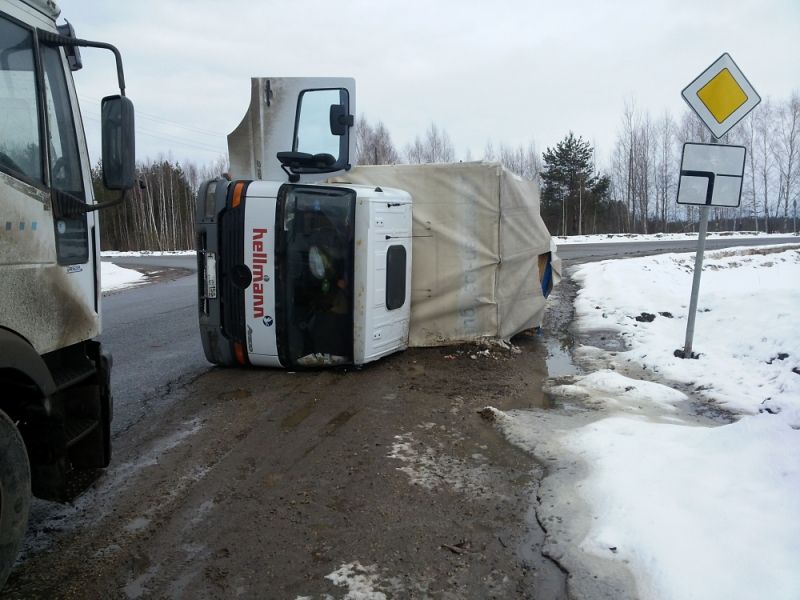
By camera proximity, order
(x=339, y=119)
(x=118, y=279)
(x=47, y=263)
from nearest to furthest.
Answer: (x=47, y=263), (x=339, y=119), (x=118, y=279)

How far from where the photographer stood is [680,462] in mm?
3787

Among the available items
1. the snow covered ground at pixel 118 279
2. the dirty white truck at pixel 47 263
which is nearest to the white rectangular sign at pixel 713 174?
the dirty white truck at pixel 47 263

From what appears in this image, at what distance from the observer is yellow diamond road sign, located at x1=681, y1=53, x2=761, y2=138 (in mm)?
6719

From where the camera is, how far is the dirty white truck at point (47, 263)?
2504 mm

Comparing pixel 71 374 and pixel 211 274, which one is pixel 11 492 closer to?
pixel 71 374

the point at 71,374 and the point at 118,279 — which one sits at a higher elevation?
the point at 71,374

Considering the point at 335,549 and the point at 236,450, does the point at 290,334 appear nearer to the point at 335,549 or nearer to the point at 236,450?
the point at 236,450

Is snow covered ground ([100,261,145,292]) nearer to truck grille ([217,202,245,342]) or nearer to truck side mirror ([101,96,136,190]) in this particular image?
truck grille ([217,202,245,342])

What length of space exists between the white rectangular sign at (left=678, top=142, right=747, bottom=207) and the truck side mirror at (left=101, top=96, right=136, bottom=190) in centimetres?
604

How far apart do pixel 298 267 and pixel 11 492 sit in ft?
12.4

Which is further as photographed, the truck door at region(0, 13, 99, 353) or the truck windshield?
the truck windshield

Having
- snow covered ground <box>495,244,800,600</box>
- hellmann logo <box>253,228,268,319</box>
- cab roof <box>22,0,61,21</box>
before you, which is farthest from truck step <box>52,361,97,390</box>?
hellmann logo <box>253,228,268,319</box>

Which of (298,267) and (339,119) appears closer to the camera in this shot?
(298,267)

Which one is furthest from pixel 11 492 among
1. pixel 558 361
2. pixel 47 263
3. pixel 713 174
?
pixel 713 174
